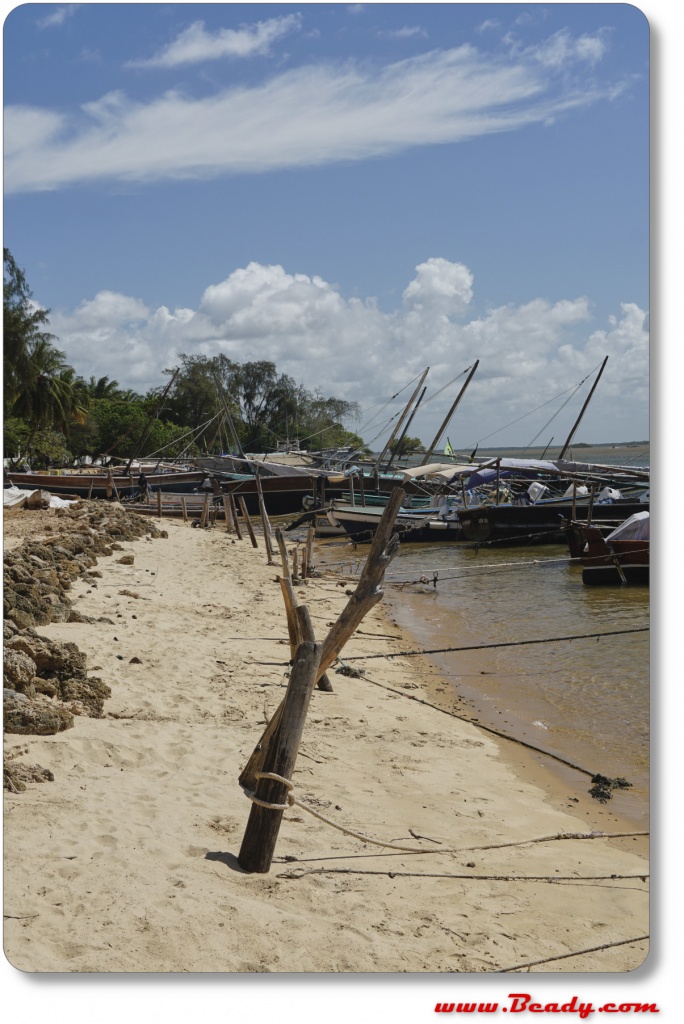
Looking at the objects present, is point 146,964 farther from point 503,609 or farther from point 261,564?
point 261,564

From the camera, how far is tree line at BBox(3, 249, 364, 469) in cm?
4231

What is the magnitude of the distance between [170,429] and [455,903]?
56.7 meters

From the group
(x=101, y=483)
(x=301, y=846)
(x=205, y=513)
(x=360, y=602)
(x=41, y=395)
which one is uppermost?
(x=41, y=395)

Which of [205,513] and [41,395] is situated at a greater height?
[41,395]

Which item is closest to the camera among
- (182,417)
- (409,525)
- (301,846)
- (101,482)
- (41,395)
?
(301,846)

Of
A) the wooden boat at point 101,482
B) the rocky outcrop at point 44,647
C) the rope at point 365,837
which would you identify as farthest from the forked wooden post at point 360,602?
the wooden boat at point 101,482

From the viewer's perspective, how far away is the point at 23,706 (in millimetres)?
5984

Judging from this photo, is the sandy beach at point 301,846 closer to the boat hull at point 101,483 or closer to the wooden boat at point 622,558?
the wooden boat at point 622,558

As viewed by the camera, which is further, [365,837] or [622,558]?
[622,558]

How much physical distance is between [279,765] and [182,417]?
6555cm

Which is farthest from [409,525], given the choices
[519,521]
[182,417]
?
[182,417]

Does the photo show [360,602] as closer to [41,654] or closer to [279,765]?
[279,765]

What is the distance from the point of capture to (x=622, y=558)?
59.1 feet

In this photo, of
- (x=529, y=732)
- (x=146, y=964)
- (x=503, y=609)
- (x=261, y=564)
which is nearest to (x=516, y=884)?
(x=146, y=964)
